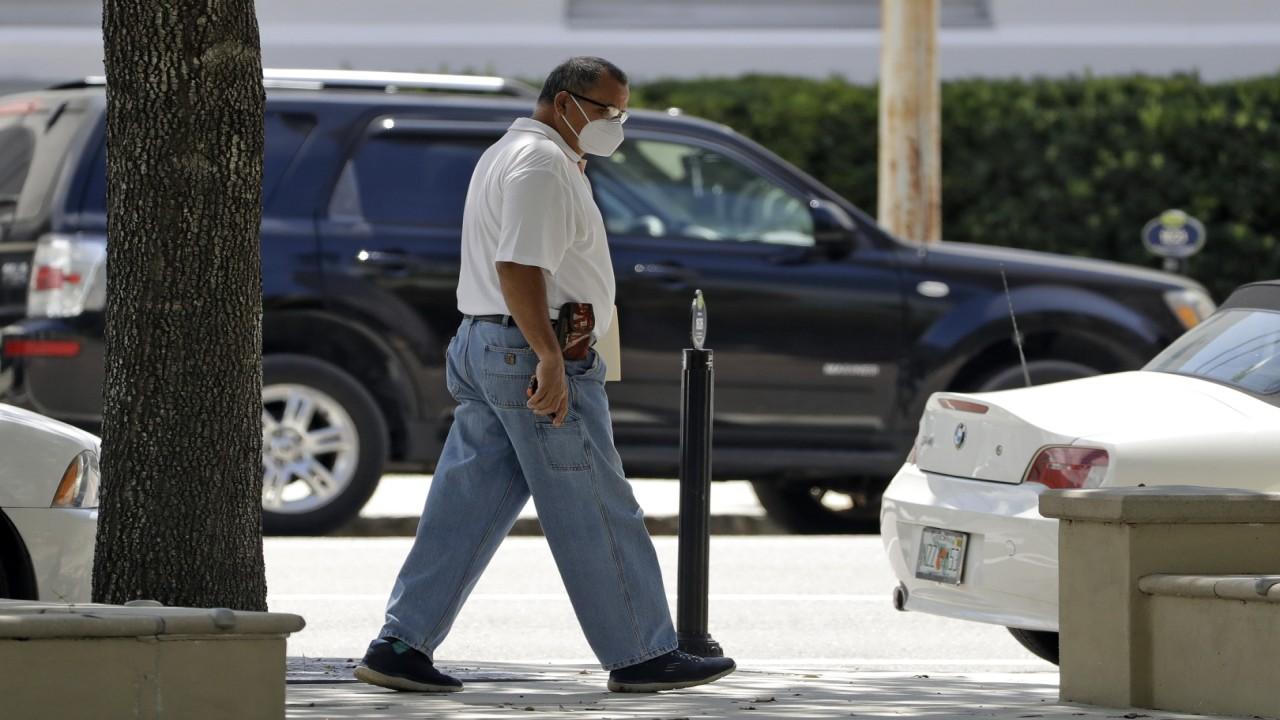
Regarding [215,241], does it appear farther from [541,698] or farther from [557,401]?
[541,698]

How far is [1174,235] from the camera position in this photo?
54.4 ft

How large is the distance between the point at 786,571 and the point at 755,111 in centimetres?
865

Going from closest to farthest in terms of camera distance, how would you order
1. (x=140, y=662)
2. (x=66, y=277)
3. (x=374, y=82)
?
1. (x=140, y=662)
2. (x=66, y=277)
3. (x=374, y=82)

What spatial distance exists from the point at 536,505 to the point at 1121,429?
1.80 metres

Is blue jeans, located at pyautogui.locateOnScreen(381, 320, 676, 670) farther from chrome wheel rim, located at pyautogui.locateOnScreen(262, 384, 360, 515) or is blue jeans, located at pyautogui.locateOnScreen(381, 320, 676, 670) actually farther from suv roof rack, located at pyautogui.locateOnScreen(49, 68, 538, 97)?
suv roof rack, located at pyautogui.locateOnScreen(49, 68, 538, 97)

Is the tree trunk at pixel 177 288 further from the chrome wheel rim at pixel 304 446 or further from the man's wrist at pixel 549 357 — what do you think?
the chrome wheel rim at pixel 304 446

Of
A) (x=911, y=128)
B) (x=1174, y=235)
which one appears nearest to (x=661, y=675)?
(x=911, y=128)

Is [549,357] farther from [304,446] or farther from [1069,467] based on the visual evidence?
[304,446]

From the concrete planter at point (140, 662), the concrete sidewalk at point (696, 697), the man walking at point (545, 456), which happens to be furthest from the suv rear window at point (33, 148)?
the concrete planter at point (140, 662)

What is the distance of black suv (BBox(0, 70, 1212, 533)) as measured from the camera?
10.7 meters

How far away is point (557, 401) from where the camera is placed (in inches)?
231

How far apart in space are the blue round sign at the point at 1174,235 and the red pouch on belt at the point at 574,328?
11.1 meters

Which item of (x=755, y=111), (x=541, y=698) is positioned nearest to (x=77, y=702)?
(x=541, y=698)

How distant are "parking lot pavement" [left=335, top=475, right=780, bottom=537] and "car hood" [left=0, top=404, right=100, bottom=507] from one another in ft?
14.9
